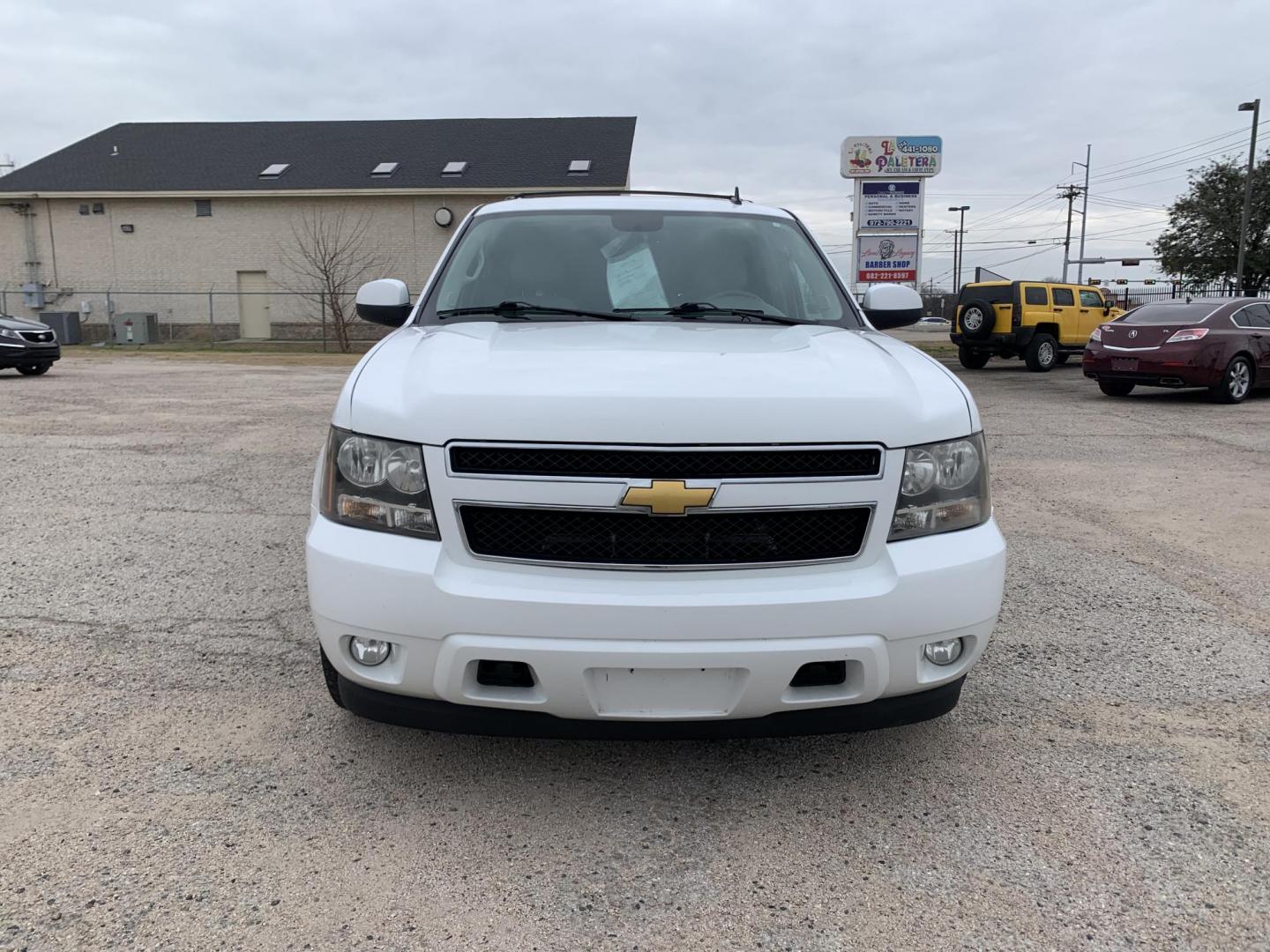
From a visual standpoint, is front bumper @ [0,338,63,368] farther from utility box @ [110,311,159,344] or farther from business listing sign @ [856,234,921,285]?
business listing sign @ [856,234,921,285]

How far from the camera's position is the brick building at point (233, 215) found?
30703 millimetres

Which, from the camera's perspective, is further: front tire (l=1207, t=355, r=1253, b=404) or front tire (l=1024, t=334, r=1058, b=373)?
front tire (l=1024, t=334, r=1058, b=373)

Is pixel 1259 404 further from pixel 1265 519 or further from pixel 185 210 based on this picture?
pixel 185 210

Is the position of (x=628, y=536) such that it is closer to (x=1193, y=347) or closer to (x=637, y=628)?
(x=637, y=628)

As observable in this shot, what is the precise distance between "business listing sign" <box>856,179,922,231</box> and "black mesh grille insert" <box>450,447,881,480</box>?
18.4 m

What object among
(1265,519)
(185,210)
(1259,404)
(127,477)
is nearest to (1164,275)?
(1259,404)

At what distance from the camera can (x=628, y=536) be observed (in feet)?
7.61

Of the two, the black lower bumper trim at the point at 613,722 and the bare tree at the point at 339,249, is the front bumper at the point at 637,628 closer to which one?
the black lower bumper trim at the point at 613,722

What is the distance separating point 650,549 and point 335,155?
33.7m

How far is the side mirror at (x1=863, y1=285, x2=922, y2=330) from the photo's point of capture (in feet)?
12.7

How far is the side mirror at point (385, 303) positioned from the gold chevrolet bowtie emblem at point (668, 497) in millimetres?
1984

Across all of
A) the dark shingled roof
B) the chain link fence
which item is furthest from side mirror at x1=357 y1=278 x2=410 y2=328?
the chain link fence

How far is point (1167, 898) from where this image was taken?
222 centimetres

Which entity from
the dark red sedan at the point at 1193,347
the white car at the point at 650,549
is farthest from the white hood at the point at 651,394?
the dark red sedan at the point at 1193,347
